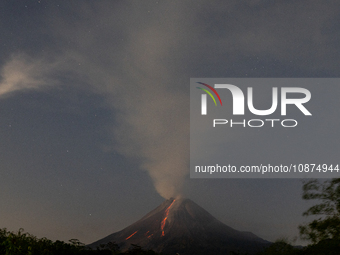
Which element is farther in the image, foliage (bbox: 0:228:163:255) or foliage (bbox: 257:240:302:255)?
foliage (bbox: 257:240:302:255)

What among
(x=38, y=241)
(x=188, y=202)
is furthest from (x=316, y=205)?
(x=188, y=202)

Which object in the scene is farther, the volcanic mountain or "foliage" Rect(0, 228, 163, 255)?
the volcanic mountain

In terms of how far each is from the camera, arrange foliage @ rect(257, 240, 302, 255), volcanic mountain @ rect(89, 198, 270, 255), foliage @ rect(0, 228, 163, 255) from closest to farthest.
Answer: foliage @ rect(0, 228, 163, 255) → foliage @ rect(257, 240, 302, 255) → volcanic mountain @ rect(89, 198, 270, 255)

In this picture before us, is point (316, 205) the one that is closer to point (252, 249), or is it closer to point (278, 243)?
point (278, 243)

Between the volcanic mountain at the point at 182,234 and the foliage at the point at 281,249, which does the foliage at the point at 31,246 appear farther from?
the volcanic mountain at the point at 182,234

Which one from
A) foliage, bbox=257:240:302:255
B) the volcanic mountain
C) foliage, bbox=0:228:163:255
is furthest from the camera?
the volcanic mountain

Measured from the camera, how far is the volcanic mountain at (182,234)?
81312mm

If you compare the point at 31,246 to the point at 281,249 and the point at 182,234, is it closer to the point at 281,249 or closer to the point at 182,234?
the point at 281,249

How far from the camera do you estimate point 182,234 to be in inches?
3462

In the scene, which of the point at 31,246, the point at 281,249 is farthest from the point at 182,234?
the point at 31,246

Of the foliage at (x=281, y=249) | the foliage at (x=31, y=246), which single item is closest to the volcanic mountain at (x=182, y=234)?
the foliage at (x=281, y=249)

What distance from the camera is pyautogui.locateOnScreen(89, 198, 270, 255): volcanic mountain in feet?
267

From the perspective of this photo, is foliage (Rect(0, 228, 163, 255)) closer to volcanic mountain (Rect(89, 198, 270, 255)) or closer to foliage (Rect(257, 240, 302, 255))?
foliage (Rect(257, 240, 302, 255))

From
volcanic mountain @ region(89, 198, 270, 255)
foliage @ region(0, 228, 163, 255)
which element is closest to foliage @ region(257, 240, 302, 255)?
foliage @ region(0, 228, 163, 255)
